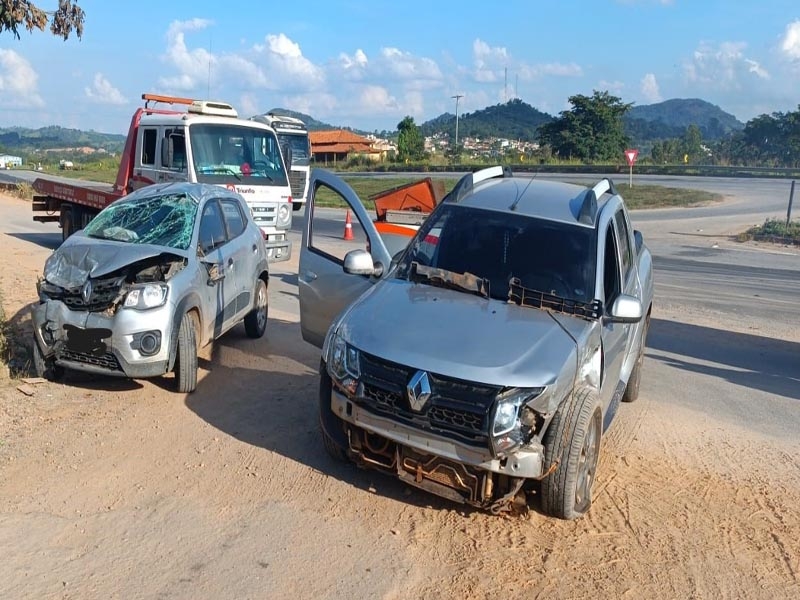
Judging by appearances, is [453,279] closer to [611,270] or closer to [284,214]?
[611,270]

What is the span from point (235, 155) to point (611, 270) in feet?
31.8

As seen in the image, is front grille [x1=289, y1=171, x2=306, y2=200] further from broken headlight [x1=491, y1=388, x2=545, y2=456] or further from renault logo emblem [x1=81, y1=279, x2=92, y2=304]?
broken headlight [x1=491, y1=388, x2=545, y2=456]

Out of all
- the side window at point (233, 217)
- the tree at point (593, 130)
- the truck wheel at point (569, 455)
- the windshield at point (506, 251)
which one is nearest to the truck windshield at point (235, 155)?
the side window at point (233, 217)

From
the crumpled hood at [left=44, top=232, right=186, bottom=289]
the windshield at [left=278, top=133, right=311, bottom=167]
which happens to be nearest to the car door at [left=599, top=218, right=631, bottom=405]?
the crumpled hood at [left=44, top=232, right=186, bottom=289]

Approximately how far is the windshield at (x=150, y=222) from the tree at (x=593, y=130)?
6230 cm

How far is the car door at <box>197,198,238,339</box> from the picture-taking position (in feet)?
23.9

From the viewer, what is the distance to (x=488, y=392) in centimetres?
423

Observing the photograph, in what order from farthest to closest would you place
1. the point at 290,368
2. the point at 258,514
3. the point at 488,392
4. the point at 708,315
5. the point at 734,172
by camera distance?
the point at 734,172 → the point at 708,315 → the point at 290,368 → the point at 258,514 → the point at 488,392

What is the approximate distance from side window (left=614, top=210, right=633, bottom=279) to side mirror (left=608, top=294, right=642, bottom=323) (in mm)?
986

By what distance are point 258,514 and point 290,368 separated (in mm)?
3117

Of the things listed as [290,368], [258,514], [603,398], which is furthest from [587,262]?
[290,368]

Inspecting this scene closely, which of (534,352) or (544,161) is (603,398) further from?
(544,161)

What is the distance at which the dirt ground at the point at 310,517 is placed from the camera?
399 cm

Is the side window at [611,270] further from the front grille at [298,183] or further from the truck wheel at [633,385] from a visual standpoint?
the front grille at [298,183]
